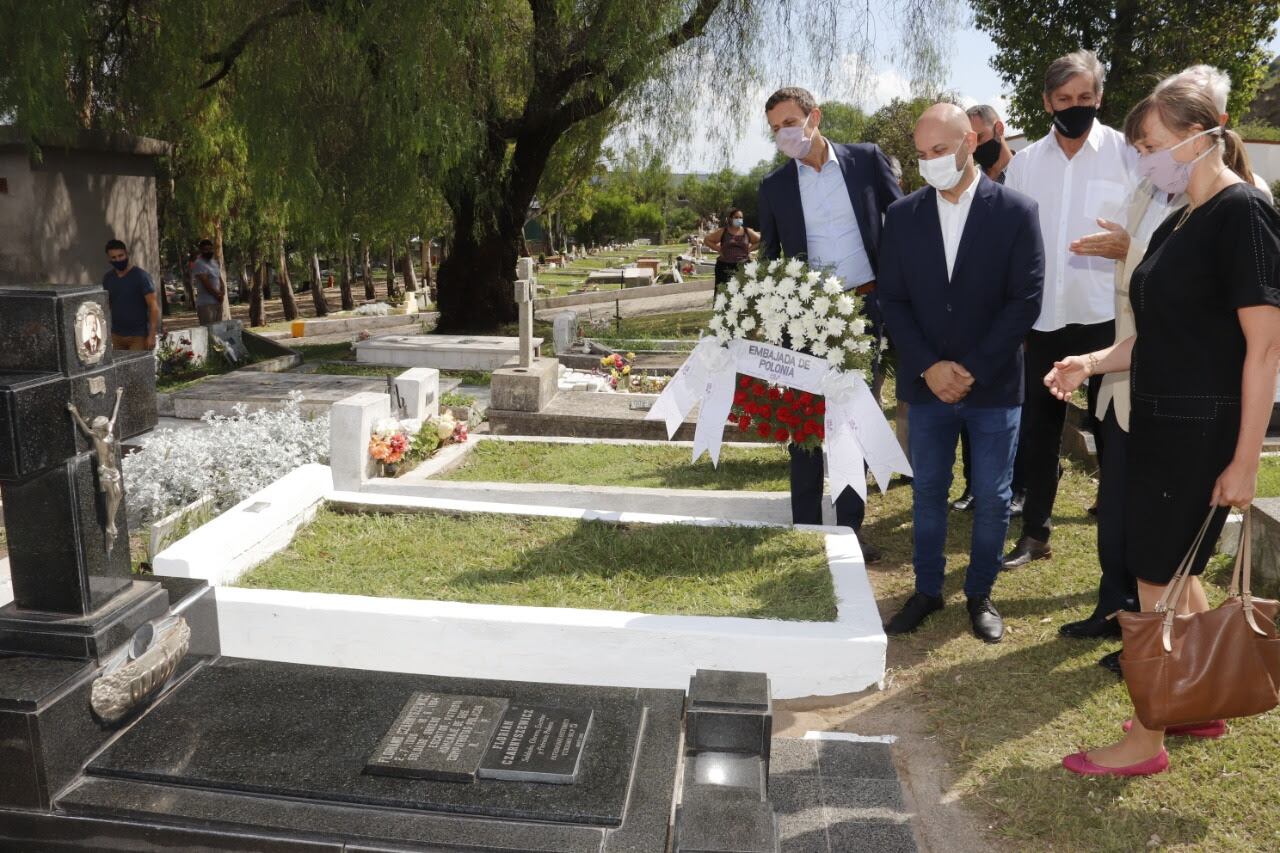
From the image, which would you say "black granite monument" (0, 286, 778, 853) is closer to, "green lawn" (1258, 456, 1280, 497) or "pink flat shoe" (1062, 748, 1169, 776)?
"pink flat shoe" (1062, 748, 1169, 776)

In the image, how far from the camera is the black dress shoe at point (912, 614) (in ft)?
15.5

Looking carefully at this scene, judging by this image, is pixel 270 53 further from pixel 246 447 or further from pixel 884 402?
pixel 884 402

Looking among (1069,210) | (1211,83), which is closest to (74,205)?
(1069,210)

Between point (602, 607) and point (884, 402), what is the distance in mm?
6280

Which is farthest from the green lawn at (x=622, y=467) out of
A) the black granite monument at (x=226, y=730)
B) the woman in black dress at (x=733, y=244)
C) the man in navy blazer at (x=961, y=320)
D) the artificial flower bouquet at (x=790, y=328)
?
the woman in black dress at (x=733, y=244)

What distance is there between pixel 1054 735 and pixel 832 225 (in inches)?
108

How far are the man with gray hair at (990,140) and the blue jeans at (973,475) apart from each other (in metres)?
2.00

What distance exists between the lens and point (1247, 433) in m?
3.14

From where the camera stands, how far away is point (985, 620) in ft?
15.2

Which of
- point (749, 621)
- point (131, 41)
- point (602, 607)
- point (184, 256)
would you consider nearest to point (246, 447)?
point (602, 607)

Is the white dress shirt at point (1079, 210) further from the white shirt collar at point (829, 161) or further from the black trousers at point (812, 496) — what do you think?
the black trousers at point (812, 496)

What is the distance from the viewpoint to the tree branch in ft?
42.2

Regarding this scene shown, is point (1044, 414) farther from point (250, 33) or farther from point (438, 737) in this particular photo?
point (250, 33)

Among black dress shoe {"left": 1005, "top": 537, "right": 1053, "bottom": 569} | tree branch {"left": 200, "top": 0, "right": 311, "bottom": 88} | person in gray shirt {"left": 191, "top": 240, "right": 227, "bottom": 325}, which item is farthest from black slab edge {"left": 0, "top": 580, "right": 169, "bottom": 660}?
person in gray shirt {"left": 191, "top": 240, "right": 227, "bottom": 325}
